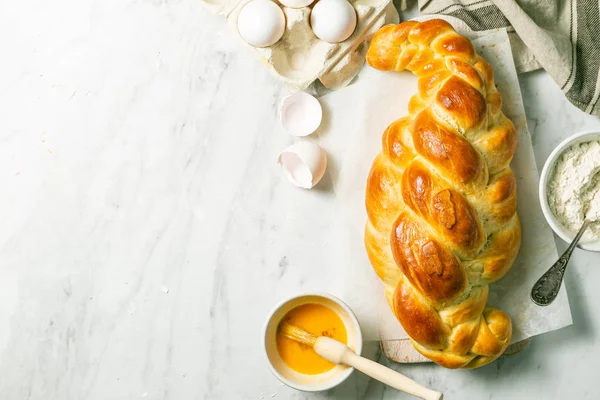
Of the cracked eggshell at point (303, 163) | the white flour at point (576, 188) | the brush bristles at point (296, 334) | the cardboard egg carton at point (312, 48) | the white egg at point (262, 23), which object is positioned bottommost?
the brush bristles at point (296, 334)

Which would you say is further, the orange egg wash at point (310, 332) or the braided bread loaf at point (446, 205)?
the orange egg wash at point (310, 332)

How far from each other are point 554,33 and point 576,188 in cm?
36

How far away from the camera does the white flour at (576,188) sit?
1299 millimetres

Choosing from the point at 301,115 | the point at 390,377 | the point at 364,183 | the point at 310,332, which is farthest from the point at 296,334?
the point at 301,115

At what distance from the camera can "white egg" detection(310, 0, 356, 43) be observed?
1393 mm

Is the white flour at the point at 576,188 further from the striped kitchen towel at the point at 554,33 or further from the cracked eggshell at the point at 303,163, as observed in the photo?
the cracked eggshell at the point at 303,163

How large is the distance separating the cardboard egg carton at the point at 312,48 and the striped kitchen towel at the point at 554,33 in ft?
0.54

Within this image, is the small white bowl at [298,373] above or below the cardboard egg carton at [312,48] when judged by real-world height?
below

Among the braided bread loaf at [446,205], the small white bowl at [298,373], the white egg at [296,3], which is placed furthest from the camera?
the white egg at [296,3]

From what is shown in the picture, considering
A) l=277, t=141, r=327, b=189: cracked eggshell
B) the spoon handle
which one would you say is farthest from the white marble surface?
the spoon handle

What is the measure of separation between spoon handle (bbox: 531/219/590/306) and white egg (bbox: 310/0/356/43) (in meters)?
0.66

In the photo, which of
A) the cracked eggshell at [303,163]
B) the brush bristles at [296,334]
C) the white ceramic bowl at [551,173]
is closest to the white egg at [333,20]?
the cracked eggshell at [303,163]

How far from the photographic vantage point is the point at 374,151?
143 centimetres

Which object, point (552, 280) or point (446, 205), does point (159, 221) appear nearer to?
point (446, 205)
